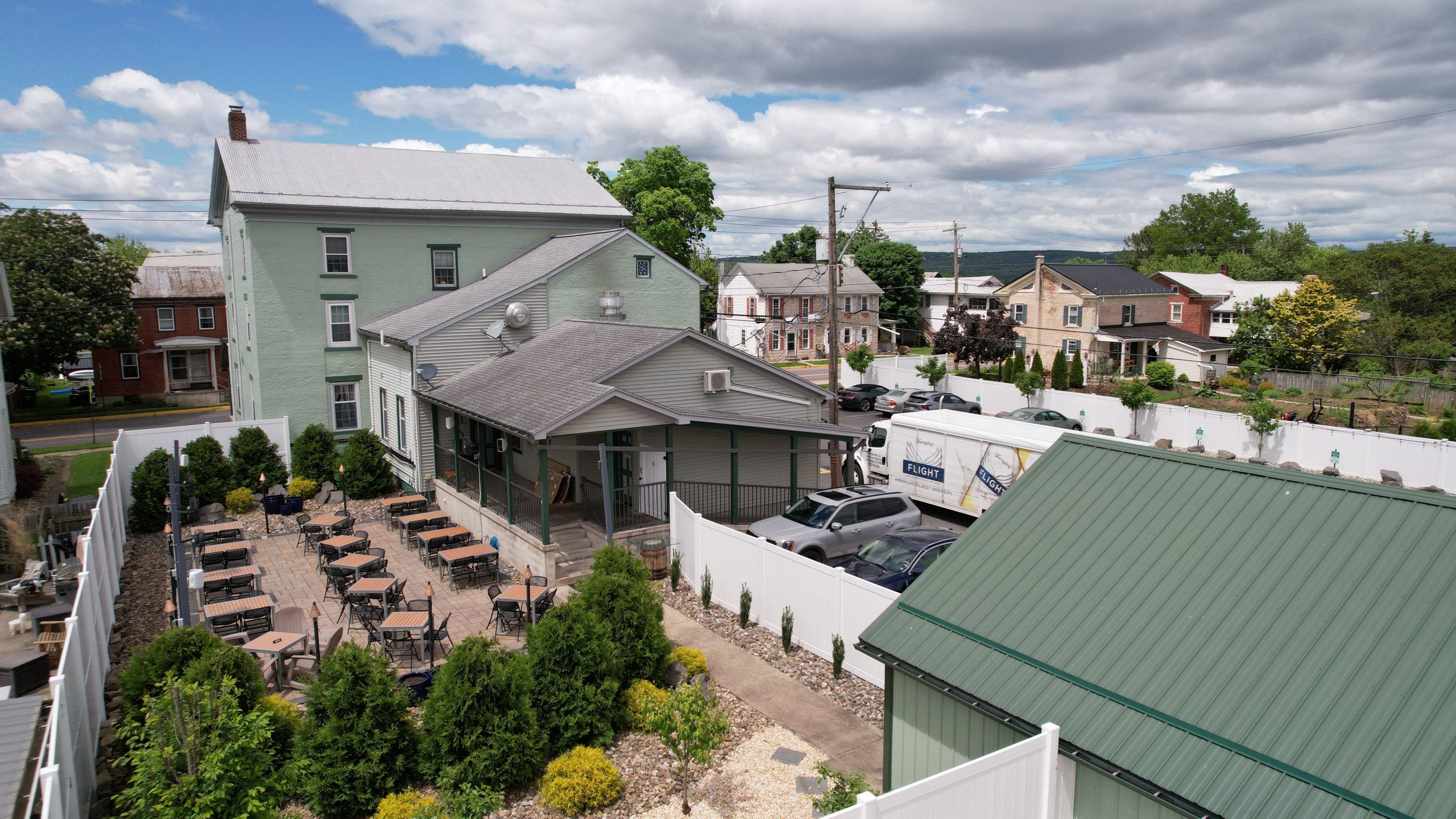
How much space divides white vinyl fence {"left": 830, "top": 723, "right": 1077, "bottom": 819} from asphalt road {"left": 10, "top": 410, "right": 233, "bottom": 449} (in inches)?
1508

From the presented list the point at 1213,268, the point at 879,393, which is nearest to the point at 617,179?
the point at 879,393

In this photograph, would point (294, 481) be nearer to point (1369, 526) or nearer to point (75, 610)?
point (75, 610)

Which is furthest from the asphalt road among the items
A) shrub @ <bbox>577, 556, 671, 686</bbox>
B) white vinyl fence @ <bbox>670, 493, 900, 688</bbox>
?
shrub @ <bbox>577, 556, 671, 686</bbox>

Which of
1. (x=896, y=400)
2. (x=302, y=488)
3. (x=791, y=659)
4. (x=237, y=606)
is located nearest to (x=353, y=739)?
(x=791, y=659)

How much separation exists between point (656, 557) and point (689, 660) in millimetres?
4995

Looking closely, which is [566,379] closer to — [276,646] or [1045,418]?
[276,646]

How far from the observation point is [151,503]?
73.3 feet

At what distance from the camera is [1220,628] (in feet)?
22.7

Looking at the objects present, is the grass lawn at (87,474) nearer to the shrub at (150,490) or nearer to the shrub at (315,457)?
the shrub at (150,490)

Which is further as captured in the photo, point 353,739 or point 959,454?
point 959,454

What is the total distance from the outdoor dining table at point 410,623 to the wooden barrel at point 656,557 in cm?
476

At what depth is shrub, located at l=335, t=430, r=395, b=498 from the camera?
24.9 metres

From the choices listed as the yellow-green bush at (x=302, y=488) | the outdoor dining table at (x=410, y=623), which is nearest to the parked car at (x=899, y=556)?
the outdoor dining table at (x=410, y=623)

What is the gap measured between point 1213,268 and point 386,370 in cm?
9061
